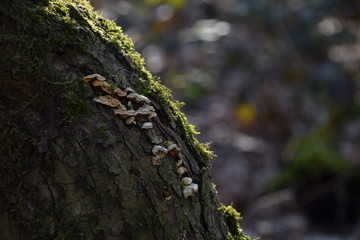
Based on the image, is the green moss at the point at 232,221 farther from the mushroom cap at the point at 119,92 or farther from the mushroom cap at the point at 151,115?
the mushroom cap at the point at 119,92

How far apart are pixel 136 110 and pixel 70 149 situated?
0.22 m

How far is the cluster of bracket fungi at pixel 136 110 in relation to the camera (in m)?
1.28

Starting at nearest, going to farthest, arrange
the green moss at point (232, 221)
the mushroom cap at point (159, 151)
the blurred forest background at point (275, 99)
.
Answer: the mushroom cap at point (159, 151) < the green moss at point (232, 221) < the blurred forest background at point (275, 99)

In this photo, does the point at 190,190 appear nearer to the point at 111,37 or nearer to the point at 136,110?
the point at 136,110

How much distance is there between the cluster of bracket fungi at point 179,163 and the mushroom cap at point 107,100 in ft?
0.53

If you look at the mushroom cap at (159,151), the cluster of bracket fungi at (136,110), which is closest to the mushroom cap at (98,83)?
the cluster of bracket fungi at (136,110)

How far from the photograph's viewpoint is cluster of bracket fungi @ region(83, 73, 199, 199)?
128 cm

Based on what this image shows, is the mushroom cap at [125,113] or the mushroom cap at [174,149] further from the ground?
the mushroom cap at [125,113]

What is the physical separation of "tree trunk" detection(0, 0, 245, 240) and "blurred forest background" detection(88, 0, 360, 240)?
→ 3.61 metres

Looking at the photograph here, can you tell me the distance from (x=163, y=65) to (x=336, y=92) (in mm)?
3231

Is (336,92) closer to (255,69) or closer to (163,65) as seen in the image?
(255,69)

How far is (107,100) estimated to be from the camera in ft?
4.16

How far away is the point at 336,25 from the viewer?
604 centimetres

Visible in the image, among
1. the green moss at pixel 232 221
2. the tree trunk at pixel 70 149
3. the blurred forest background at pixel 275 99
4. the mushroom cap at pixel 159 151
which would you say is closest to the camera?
the tree trunk at pixel 70 149
